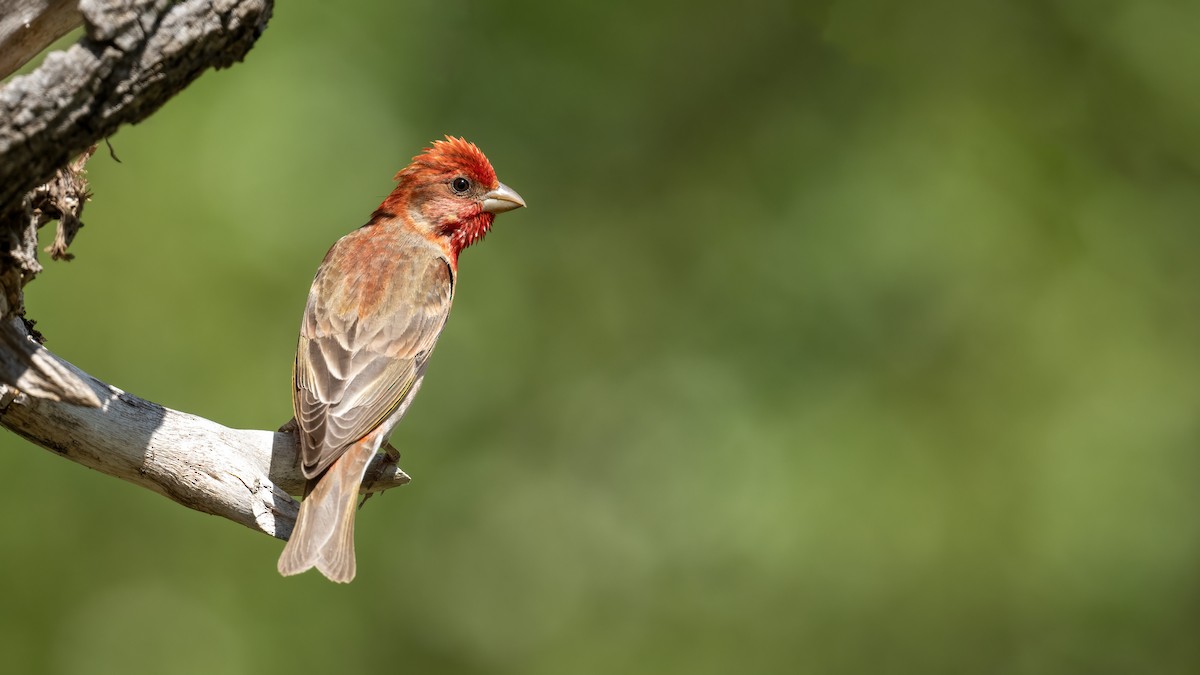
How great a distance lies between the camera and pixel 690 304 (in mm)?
9438

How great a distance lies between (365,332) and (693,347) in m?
4.07

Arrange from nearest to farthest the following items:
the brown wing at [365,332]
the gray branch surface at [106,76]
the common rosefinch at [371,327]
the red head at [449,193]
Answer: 1. the gray branch surface at [106,76]
2. the common rosefinch at [371,327]
3. the brown wing at [365,332]
4. the red head at [449,193]

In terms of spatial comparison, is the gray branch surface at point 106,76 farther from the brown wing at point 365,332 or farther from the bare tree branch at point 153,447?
the brown wing at point 365,332

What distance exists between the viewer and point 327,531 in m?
4.44

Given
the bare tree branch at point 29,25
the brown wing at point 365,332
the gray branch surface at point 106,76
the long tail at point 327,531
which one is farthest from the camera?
the brown wing at point 365,332

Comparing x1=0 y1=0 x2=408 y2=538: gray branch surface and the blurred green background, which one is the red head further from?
the blurred green background

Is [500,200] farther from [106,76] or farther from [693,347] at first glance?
[693,347]

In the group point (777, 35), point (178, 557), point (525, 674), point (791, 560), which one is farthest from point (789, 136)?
point (178, 557)

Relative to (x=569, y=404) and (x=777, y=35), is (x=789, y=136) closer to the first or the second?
(x=777, y=35)

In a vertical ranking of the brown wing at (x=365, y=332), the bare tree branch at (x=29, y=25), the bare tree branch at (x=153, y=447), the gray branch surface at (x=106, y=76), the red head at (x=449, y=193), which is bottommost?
the bare tree branch at (x=153, y=447)

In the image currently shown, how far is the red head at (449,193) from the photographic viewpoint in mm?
6020

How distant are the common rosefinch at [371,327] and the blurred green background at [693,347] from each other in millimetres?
1894

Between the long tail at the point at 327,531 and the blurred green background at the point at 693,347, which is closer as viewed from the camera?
the long tail at the point at 327,531

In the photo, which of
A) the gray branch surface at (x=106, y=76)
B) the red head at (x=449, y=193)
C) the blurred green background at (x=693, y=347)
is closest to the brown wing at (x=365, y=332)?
the red head at (x=449, y=193)
